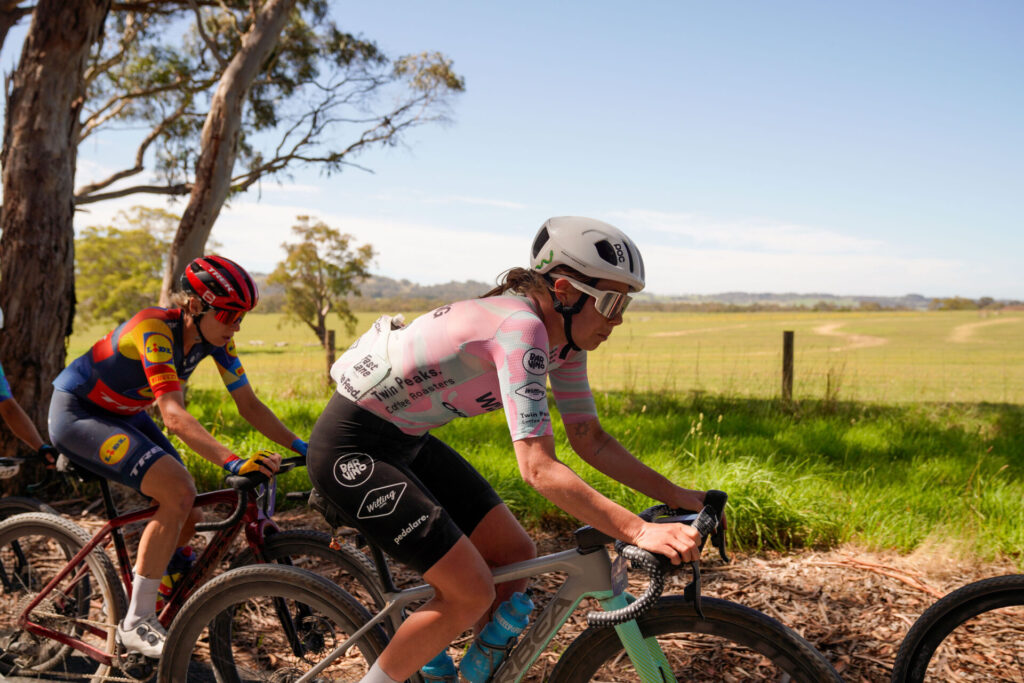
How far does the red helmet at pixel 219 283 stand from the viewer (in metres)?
3.25

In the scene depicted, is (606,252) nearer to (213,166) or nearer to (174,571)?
(174,571)

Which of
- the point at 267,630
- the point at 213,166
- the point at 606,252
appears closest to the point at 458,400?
the point at 606,252

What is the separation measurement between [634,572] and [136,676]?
285cm

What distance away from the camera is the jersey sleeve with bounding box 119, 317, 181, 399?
3.16m

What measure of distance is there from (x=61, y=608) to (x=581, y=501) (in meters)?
2.81

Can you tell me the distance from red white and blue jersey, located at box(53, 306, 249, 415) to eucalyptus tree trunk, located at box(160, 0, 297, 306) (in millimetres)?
5523

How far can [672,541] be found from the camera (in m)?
1.82

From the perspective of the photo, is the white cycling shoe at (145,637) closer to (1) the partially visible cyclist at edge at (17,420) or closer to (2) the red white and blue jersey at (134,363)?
(2) the red white and blue jersey at (134,363)

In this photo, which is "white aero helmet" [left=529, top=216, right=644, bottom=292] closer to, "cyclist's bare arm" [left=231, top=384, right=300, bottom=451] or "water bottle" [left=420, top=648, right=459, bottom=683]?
"water bottle" [left=420, top=648, right=459, bottom=683]

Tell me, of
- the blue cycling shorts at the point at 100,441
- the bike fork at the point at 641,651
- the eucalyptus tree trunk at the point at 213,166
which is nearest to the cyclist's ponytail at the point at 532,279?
the bike fork at the point at 641,651

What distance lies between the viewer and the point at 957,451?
22.4ft

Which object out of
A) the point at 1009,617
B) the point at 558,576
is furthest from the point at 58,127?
the point at 1009,617

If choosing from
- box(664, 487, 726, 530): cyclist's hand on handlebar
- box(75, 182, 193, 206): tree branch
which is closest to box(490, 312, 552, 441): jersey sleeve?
box(664, 487, 726, 530): cyclist's hand on handlebar

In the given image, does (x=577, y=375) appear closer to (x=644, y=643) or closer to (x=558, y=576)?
(x=644, y=643)
